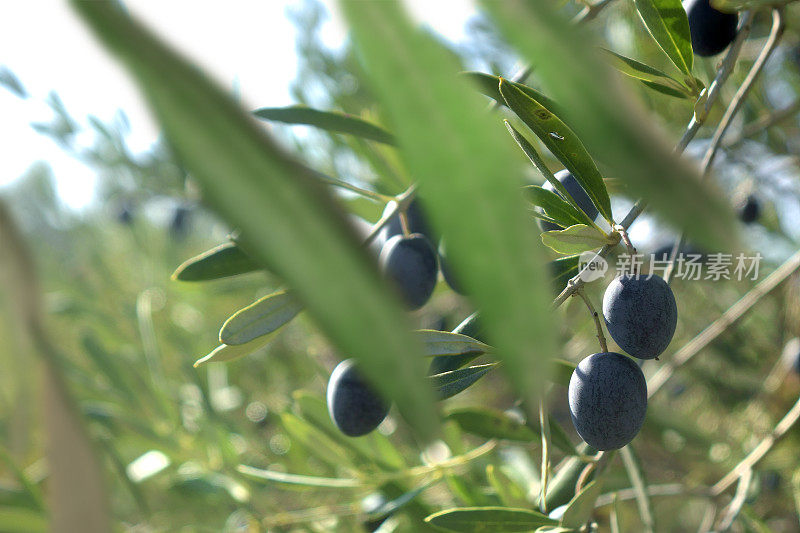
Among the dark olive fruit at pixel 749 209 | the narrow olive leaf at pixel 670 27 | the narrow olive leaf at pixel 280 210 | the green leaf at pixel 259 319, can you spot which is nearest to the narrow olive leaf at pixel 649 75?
the narrow olive leaf at pixel 670 27

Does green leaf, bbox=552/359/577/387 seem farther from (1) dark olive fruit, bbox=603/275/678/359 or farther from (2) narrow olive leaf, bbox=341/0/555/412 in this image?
(2) narrow olive leaf, bbox=341/0/555/412

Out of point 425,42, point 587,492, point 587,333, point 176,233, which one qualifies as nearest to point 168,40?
point 425,42

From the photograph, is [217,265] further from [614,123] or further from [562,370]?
[614,123]

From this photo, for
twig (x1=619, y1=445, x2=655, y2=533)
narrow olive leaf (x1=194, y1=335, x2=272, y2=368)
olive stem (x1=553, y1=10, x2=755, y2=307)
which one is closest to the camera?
olive stem (x1=553, y1=10, x2=755, y2=307)

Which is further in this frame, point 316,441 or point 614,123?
point 316,441

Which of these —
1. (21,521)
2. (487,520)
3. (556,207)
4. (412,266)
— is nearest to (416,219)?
(412,266)

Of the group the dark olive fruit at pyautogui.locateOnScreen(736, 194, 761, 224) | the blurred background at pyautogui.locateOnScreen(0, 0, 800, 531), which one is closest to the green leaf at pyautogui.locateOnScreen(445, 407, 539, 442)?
the blurred background at pyautogui.locateOnScreen(0, 0, 800, 531)

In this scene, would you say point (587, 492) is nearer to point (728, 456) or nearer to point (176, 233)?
point (728, 456)
